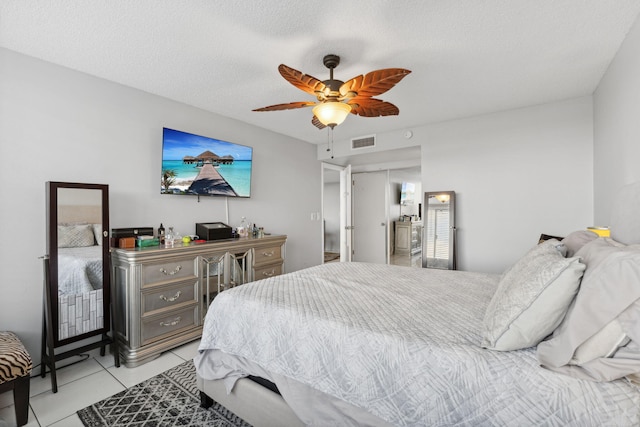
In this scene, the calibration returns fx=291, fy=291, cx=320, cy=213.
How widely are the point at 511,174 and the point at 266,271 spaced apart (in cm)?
308

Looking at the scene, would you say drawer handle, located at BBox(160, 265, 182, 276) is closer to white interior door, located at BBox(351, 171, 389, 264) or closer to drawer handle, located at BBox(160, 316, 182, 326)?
drawer handle, located at BBox(160, 316, 182, 326)

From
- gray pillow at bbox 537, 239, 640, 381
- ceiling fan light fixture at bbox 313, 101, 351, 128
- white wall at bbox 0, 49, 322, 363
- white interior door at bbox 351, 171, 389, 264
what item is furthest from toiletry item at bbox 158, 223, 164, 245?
white interior door at bbox 351, 171, 389, 264

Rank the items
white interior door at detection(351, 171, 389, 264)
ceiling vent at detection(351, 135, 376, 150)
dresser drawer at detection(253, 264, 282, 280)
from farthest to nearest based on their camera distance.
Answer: white interior door at detection(351, 171, 389, 264), ceiling vent at detection(351, 135, 376, 150), dresser drawer at detection(253, 264, 282, 280)

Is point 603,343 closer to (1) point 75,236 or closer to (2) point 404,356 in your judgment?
(2) point 404,356

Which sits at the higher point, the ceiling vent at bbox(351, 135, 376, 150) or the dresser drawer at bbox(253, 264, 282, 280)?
the ceiling vent at bbox(351, 135, 376, 150)

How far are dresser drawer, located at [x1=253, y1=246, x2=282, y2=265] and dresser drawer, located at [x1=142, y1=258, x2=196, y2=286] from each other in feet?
2.45

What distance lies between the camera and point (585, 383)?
0.90m

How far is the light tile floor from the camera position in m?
1.79

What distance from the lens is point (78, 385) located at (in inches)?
83.2

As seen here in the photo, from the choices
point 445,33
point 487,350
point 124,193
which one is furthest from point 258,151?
point 487,350

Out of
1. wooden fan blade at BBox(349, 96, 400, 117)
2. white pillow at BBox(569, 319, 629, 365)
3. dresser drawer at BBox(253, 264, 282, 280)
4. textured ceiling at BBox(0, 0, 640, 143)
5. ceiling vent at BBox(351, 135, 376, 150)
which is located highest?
textured ceiling at BBox(0, 0, 640, 143)

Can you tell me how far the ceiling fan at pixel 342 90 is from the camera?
1.80 m

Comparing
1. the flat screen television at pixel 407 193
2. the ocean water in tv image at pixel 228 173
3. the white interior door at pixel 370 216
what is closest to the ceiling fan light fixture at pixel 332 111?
the ocean water in tv image at pixel 228 173

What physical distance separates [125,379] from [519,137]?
4.46 m
